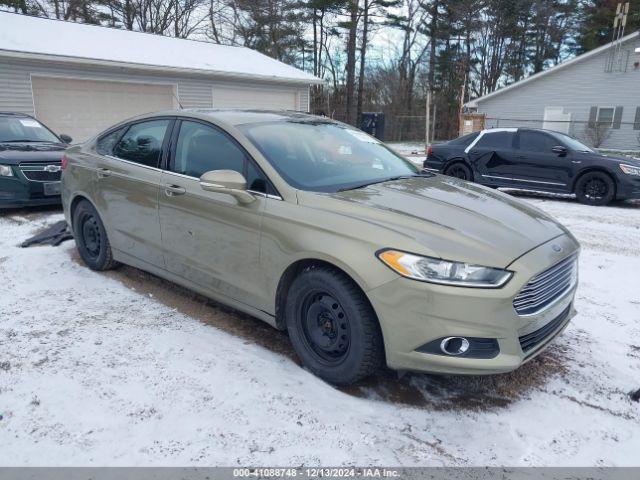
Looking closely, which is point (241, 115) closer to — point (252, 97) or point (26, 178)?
point (26, 178)

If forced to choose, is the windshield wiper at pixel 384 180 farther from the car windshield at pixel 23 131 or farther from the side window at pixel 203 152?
the car windshield at pixel 23 131

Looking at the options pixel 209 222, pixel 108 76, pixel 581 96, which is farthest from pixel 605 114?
pixel 209 222

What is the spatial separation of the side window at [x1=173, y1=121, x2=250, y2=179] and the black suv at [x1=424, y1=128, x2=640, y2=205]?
571 cm

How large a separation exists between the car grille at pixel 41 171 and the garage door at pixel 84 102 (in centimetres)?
715

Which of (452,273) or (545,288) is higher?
(452,273)

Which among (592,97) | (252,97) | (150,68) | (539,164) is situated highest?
(150,68)

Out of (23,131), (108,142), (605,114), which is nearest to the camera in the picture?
(108,142)

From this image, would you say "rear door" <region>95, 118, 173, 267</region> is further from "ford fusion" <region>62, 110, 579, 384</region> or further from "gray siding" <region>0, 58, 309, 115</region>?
"gray siding" <region>0, 58, 309, 115</region>

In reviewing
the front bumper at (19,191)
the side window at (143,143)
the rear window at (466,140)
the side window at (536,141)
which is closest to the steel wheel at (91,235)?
the side window at (143,143)

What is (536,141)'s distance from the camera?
31.2 ft

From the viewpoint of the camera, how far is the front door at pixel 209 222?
3285 millimetres

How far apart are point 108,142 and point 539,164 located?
780 centimetres

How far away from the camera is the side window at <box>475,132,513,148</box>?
32.2 ft

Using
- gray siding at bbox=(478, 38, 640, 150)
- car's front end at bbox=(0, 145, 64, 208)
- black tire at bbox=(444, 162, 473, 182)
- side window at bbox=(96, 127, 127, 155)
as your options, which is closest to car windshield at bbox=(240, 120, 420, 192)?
side window at bbox=(96, 127, 127, 155)
